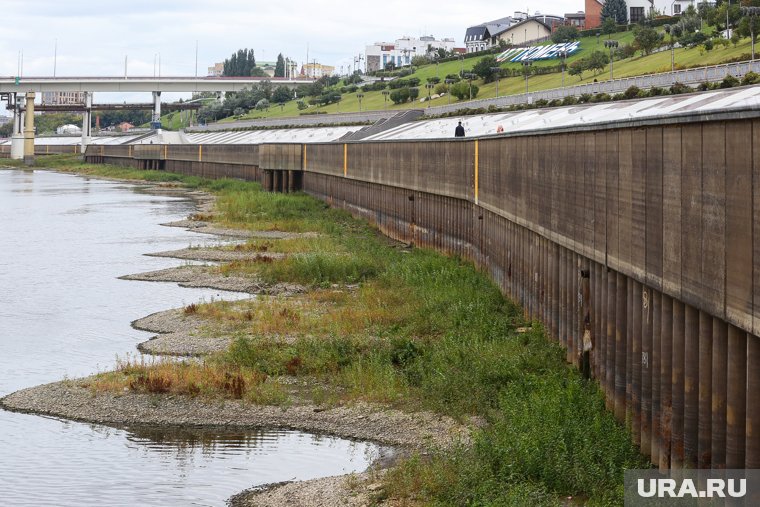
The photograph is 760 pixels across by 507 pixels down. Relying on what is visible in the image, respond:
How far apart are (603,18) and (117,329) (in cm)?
17736

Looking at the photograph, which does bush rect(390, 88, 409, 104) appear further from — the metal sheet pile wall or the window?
the metal sheet pile wall

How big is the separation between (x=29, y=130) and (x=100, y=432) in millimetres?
184506

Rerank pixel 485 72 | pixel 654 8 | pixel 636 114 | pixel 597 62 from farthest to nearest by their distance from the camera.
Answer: pixel 654 8 < pixel 485 72 < pixel 597 62 < pixel 636 114

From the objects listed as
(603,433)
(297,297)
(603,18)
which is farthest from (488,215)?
(603,18)

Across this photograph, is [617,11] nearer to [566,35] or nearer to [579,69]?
[566,35]

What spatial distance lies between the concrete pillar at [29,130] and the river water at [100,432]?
142m

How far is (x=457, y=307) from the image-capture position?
28125 millimetres

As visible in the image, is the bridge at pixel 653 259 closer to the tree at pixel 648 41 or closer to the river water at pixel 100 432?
the river water at pixel 100 432

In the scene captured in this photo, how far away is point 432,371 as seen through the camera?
21672 millimetres

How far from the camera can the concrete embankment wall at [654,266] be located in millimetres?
12172

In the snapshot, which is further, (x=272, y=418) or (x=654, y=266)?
(x=272, y=418)

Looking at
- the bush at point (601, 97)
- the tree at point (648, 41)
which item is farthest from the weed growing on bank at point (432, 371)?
the tree at point (648, 41)

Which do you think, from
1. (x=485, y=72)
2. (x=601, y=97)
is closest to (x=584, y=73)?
(x=485, y=72)

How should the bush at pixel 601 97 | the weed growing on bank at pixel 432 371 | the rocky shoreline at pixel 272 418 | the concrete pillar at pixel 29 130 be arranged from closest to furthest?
the weed growing on bank at pixel 432 371 → the rocky shoreline at pixel 272 418 → the bush at pixel 601 97 → the concrete pillar at pixel 29 130
